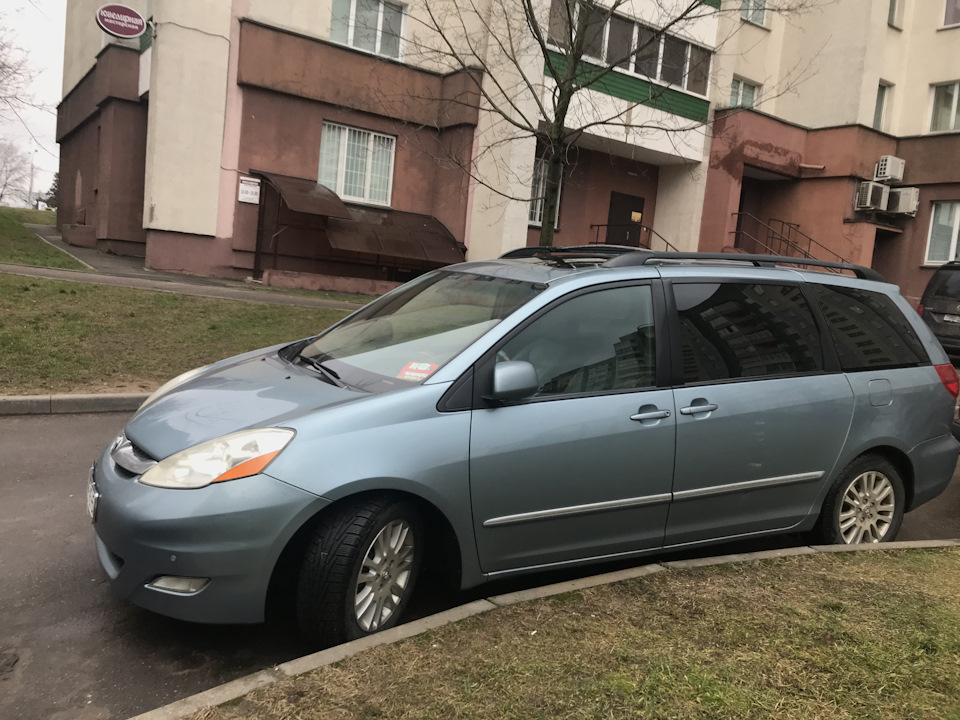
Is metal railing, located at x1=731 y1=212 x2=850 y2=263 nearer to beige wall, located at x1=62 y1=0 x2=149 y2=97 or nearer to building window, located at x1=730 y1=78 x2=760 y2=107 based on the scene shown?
building window, located at x1=730 y1=78 x2=760 y2=107

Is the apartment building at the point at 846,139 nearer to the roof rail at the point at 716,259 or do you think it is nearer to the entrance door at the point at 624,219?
the entrance door at the point at 624,219

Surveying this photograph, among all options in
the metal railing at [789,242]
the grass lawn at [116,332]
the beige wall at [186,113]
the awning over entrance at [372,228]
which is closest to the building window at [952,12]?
the metal railing at [789,242]

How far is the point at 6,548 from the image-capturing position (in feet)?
13.4

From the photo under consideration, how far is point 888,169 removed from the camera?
21.1 metres

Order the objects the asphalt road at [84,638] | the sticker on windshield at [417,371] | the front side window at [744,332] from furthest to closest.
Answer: the front side window at [744,332] → the sticker on windshield at [417,371] → the asphalt road at [84,638]

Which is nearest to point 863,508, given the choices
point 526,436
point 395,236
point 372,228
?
point 526,436

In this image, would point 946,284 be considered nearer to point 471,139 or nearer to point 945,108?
point 471,139

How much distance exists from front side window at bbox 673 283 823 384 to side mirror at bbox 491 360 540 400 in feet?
3.26

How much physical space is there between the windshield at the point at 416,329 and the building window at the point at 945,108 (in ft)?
75.8

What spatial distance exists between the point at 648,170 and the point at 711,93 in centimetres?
255

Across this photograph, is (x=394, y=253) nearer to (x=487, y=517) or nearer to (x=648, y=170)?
(x=648, y=170)

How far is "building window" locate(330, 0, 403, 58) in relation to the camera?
1681 centimetres

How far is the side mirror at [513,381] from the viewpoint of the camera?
335cm

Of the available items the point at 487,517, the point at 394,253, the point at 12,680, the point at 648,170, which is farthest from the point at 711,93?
the point at 12,680
